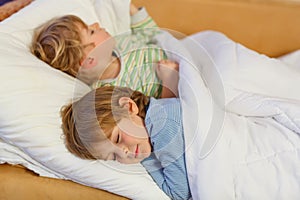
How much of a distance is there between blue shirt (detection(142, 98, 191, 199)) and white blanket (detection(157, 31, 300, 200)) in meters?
0.02

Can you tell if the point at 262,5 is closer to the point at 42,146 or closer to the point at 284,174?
the point at 284,174

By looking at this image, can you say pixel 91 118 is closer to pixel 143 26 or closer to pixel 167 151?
pixel 167 151

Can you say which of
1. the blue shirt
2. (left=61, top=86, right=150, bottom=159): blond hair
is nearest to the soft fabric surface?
(left=61, top=86, right=150, bottom=159): blond hair

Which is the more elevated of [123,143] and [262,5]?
[262,5]

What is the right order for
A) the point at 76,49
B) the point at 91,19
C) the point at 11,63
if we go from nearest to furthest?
the point at 11,63, the point at 76,49, the point at 91,19

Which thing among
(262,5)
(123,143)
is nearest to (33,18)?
(123,143)

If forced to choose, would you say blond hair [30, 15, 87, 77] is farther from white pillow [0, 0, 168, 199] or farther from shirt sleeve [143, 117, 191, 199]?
shirt sleeve [143, 117, 191, 199]

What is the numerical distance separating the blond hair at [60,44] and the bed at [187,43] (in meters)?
0.04

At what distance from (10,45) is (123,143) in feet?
1.26

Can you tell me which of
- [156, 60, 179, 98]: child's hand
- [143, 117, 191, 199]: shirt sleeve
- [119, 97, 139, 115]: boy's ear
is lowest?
[143, 117, 191, 199]: shirt sleeve

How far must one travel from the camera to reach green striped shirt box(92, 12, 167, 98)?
45.4 inches

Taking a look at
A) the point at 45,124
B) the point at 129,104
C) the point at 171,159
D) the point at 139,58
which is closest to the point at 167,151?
the point at 171,159

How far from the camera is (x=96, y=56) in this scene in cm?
117

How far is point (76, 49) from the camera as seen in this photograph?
114 centimetres
